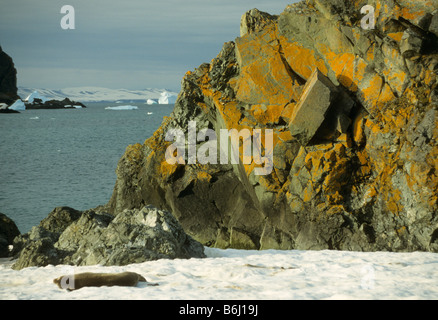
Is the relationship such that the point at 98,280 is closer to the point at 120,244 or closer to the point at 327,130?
the point at 120,244

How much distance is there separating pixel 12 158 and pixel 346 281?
53.0 m

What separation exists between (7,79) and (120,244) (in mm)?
153094

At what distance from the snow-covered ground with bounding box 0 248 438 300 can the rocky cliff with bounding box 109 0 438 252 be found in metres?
1.74

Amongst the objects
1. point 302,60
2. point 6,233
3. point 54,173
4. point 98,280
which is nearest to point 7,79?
point 54,173

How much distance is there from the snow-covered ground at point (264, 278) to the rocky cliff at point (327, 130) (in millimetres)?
1738

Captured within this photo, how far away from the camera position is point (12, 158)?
189 feet

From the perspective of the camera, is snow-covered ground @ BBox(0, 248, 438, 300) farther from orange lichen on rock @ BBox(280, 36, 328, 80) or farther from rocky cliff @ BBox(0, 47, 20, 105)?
Answer: rocky cliff @ BBox(0, 47, 20, 105)

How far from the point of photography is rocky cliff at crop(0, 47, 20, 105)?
151m

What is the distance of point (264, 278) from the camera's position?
1059 centimetres

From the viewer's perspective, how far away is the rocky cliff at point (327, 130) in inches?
557

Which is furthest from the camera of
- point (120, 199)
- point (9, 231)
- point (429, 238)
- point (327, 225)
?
point (120, 199)

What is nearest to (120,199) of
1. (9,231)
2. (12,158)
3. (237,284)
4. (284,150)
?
(9,231)

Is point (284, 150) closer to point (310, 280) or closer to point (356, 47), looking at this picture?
point (356, 47)
